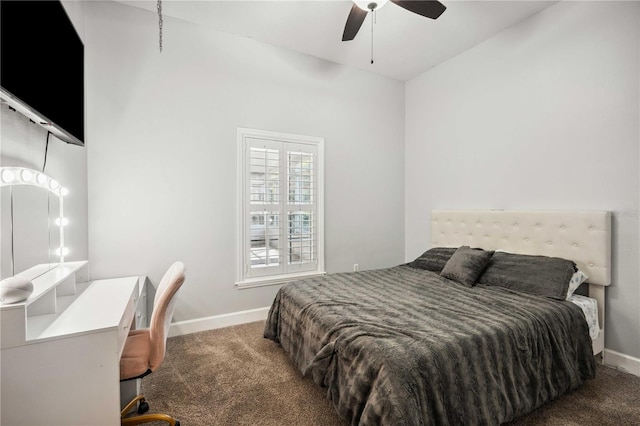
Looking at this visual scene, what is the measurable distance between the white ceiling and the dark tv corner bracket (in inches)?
60.5

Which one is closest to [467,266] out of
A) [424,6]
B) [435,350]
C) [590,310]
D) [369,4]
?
[590,310]

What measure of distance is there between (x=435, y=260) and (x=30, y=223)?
3383 millimetres

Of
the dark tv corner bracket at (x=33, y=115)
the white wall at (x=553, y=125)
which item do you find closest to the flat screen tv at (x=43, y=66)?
the dark tv corner bracket at (x=33, y=115)

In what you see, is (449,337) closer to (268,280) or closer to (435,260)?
(435,260)

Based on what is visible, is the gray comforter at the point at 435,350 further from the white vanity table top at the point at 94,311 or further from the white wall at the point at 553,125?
the white vanity table top at the point at 94,311

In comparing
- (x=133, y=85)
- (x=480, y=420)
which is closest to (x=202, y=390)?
(x=480, y=420)

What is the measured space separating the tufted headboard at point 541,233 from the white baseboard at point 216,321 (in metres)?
2.42

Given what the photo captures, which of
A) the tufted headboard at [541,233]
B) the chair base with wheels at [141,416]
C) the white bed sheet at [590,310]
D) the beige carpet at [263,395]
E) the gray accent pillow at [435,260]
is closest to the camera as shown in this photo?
the chair base with wheels at [141,416]

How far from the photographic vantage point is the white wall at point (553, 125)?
7.34 ft

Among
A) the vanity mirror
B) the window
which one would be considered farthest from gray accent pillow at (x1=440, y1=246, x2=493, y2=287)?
the vanity mirror

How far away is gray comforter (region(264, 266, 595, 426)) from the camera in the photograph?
1.35m

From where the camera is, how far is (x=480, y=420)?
4.69 ft

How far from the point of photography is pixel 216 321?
3027 millimetres

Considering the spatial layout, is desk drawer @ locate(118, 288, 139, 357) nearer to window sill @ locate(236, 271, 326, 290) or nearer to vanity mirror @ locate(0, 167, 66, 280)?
vanity mirror @ locate(0, 167, 66, 280)
